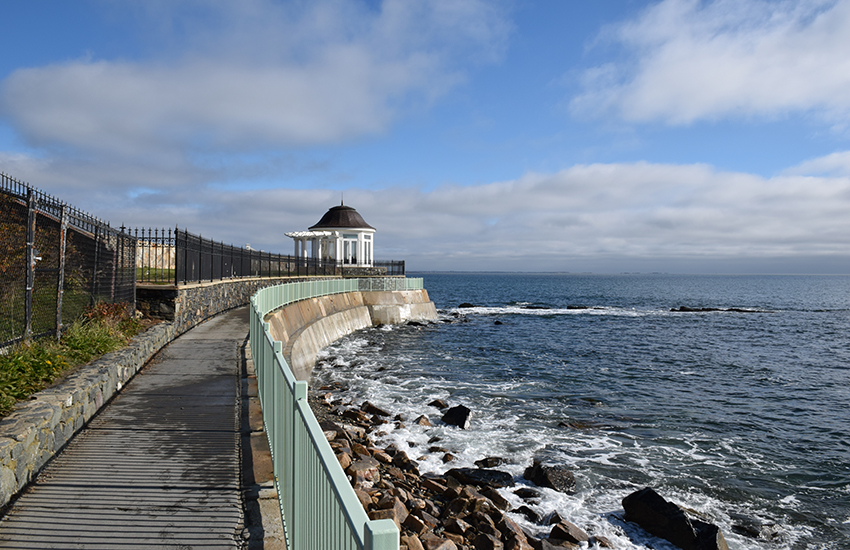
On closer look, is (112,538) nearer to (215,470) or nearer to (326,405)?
(215,470)

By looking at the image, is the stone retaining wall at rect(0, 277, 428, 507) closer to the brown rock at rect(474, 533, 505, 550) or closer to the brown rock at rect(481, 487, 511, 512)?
the brown rock at rect(474, 533, 505, 550)

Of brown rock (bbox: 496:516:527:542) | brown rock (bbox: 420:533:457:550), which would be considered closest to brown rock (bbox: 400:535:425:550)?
brown rock (bbox: 420:533:457:550)

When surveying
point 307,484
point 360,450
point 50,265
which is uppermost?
point 50,265

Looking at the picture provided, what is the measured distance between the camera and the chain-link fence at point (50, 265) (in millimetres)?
8203

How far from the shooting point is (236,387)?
877cm

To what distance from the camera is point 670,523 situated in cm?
Answer: 798

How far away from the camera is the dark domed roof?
49531 millimetres

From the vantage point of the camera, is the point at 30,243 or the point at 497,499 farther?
the point at 497,499

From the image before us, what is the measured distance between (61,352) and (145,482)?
4.41 metres

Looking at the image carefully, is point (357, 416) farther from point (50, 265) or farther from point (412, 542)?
point (50, 265)

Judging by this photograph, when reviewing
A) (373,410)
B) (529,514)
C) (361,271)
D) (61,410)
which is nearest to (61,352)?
(61,410)

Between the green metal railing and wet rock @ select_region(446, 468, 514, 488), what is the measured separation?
492 cm

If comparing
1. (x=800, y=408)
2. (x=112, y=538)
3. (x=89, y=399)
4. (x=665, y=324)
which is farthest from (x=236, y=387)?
(x=665, y=324)

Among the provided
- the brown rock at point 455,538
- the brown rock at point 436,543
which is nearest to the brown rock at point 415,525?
the brown rock at point 436,543
